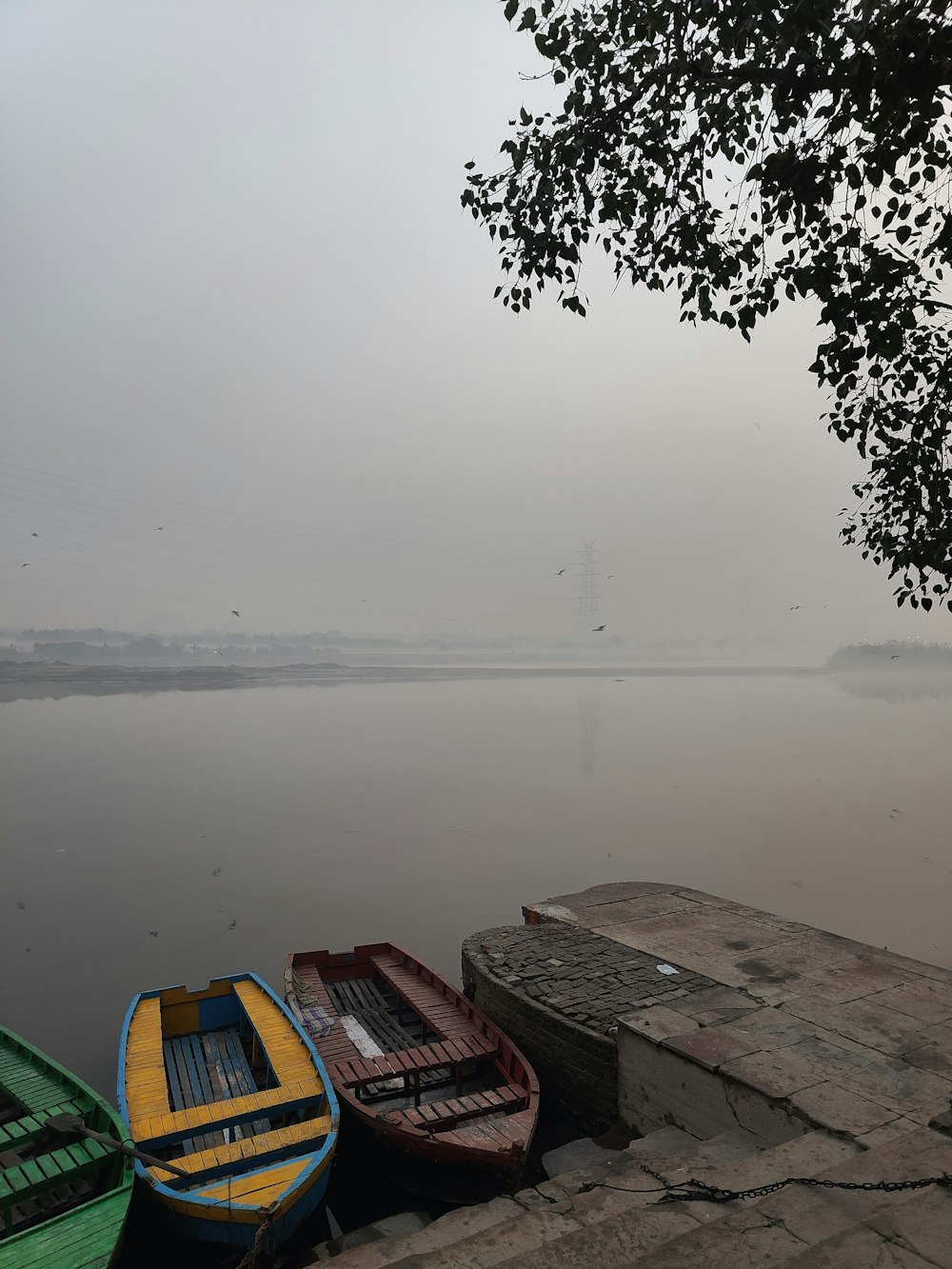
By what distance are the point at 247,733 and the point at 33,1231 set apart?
140 feet

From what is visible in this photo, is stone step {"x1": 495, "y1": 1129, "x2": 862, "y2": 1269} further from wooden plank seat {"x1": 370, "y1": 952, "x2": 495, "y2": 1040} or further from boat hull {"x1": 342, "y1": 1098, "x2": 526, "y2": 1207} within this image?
wooden plank seat {"x1": 370, "y1": 952, "x2": 495, "y2": 1040}

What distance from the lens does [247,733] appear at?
157 ft

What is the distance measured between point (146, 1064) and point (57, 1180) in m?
2.20

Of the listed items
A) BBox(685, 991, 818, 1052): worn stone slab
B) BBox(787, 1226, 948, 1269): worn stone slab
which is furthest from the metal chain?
BBox(685, 991, 818, 1052): worn stone slab

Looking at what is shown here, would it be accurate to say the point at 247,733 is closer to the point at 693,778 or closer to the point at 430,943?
the point at 693,778

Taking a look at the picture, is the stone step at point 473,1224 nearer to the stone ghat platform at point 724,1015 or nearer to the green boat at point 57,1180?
the stone ghat platform at point 724,1015

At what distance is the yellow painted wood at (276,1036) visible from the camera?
892 cm

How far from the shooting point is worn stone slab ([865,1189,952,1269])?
3.82m

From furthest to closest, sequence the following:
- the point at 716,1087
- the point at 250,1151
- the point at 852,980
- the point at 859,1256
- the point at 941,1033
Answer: the point at 852,980
the point at 941,1033
the point at 716,1087
the point at 250,1151
the point at 859,1256

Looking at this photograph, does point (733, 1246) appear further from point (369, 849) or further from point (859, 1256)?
point (369, 849)

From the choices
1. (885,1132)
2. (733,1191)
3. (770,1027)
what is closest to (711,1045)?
(770,1027)

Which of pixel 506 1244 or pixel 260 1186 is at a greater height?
pixel 506 1244

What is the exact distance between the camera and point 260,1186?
22.9 feet

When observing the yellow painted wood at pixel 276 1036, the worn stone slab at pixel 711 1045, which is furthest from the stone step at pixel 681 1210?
the yellow painted wood at pixel 276 1036
